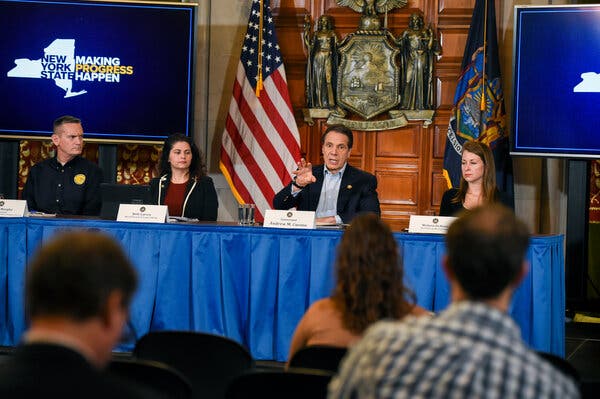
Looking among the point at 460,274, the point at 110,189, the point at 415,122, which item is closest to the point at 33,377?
the point at 460,274

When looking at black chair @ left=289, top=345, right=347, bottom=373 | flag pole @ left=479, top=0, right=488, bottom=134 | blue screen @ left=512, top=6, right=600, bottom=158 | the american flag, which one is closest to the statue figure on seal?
the american flag

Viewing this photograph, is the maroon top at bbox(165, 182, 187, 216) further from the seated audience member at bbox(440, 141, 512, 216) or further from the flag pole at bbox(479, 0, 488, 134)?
the flag pole at bbox(479, 0, 488, 134)

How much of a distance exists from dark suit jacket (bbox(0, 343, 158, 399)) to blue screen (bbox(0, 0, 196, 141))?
5.73 metres

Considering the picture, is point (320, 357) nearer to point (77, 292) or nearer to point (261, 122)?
point (77, 292)

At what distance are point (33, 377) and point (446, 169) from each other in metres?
5.81

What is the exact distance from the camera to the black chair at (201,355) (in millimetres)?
2498

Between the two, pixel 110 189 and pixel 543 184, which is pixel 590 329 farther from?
pixel 110 189

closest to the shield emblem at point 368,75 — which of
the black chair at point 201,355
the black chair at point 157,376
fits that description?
the black chair at point 201,355

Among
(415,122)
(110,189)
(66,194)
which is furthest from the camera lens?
(415,122)

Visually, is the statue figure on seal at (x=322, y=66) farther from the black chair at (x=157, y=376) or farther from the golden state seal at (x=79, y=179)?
the black chair at (x=157, y=376)

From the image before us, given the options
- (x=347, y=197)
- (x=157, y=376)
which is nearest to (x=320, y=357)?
(x=157, y=376)

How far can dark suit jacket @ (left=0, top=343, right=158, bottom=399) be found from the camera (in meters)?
1.33

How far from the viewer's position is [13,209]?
4.99 m

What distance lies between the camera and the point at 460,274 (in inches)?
63.9
